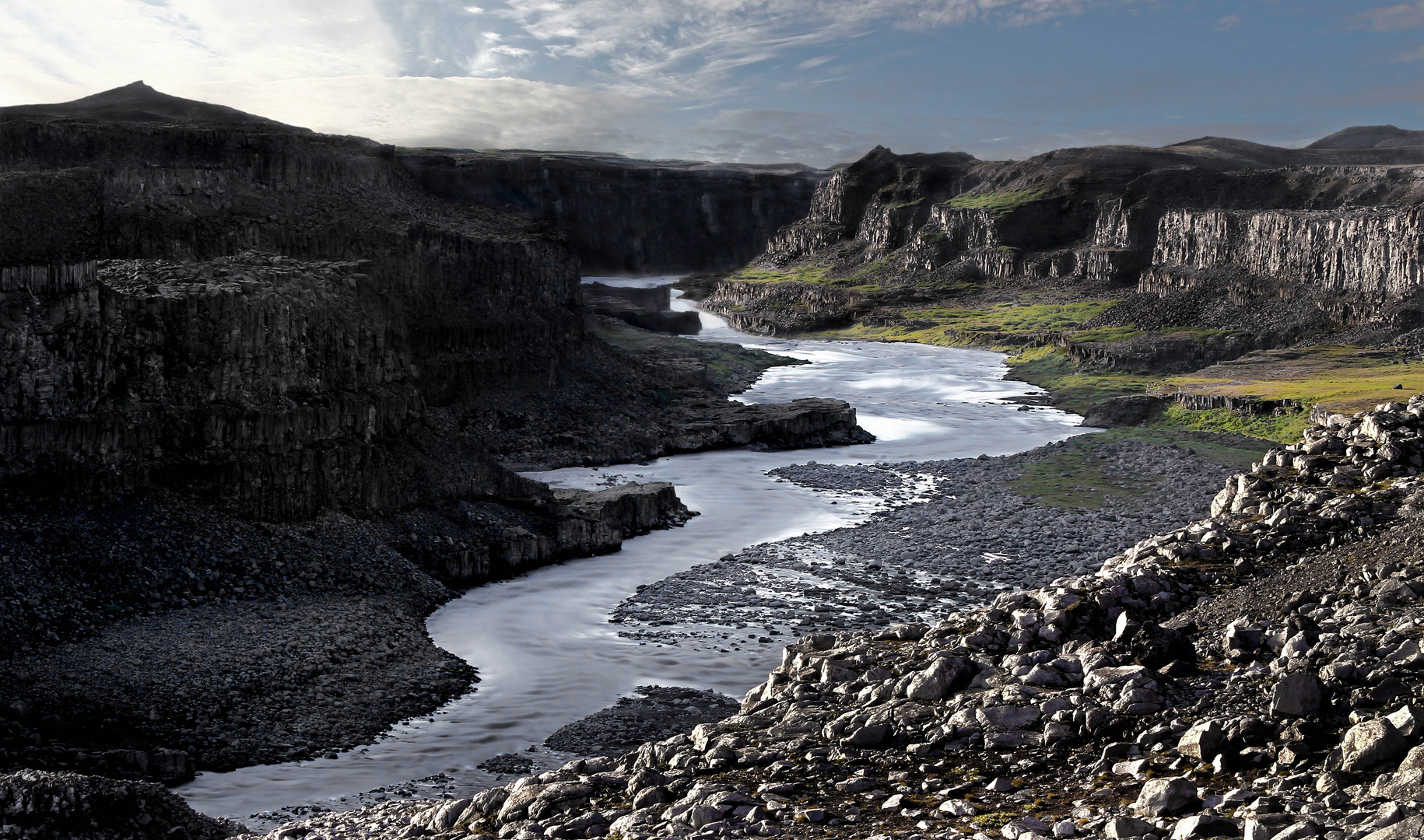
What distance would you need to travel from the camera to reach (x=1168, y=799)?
11.3 meters

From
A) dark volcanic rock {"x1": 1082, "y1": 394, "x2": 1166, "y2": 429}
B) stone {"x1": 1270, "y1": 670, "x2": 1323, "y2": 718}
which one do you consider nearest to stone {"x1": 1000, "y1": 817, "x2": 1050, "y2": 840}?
stone {"x1": 1270, "y1": 670, "x2": 1323, "y2": 718}

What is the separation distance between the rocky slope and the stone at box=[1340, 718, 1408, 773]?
0.08ft

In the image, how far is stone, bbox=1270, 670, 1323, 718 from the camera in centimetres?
1284

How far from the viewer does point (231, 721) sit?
26719 millimetres

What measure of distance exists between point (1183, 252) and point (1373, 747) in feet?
464

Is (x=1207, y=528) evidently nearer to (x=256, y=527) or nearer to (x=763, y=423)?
(x=256, y=527)

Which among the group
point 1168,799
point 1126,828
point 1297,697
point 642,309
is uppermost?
point 642,309

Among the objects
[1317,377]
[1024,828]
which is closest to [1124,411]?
[1317,377]

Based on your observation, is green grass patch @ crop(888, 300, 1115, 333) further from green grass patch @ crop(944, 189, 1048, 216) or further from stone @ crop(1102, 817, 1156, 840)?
stone @ crop(1102, 817, 1156, 840)

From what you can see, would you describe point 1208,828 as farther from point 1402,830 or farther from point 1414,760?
point 1414,760

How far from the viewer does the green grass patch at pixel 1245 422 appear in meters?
67.2

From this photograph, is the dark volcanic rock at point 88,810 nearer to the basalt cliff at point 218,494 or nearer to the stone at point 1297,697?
the basalt cliff at point 218,494

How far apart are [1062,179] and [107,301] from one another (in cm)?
17932

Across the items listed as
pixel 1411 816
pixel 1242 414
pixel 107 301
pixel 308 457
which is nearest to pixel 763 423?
pixel 1242 414
